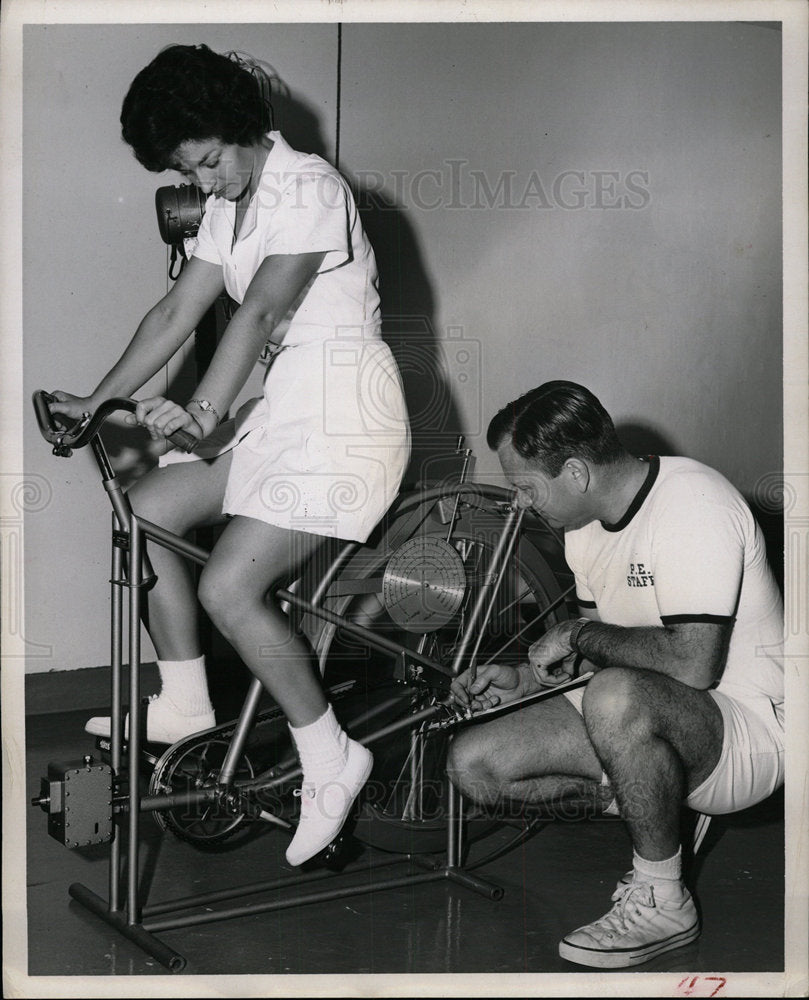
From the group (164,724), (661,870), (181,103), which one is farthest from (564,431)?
(164,724)

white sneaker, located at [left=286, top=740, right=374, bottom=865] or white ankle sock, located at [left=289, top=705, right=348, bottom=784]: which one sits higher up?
white ankle sock, located at [left=289, top=705, right=348, bottom=784]

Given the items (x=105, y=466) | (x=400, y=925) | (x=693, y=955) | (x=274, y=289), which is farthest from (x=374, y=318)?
(x=693, y=955)

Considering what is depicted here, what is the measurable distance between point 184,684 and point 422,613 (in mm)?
577

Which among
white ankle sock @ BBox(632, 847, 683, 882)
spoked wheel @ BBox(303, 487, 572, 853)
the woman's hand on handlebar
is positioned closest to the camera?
the woman's hand on handlebar

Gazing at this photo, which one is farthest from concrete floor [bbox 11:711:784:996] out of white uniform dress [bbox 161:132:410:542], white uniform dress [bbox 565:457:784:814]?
white uniform dress [bbox 161:132:410:542]

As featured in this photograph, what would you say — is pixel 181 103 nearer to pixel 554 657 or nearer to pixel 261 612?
pixel 261 612

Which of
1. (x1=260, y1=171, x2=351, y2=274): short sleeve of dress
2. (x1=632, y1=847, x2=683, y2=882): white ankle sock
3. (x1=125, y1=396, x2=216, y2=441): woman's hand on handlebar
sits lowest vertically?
(x1=632, y1=847, x2=683, y2=882): white ankle sock

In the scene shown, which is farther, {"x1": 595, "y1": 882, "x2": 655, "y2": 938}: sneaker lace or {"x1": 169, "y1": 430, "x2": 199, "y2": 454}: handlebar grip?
{"x1": 595, "y1": 882, "x2": 655, "y2": 938}: sneaker lace

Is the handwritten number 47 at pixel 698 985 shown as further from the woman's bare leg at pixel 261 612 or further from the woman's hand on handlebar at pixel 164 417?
the woman's hand on handlebar at pixel 164 417

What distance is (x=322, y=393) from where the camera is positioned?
94.2 inches

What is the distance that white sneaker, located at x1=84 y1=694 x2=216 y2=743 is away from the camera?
99.4 inches

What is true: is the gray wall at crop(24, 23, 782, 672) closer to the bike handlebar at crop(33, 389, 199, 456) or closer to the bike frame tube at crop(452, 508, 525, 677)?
the bike frame tube at crop(452, 508, 525, 677)

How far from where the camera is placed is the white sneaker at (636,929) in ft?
6.82

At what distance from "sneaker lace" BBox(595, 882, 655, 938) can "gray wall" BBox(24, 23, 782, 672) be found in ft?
6.65
